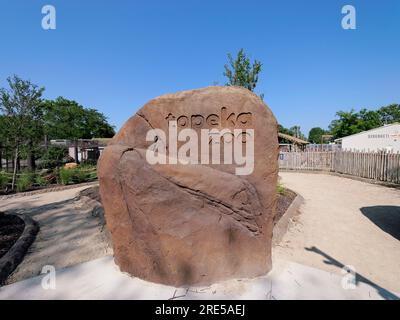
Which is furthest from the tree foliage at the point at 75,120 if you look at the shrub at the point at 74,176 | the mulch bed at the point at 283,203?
the mulch bed at the point at 283,203

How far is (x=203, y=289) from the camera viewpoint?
2900 mm

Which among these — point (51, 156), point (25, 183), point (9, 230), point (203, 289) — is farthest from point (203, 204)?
point (51, 156)

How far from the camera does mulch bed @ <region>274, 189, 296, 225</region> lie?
20.9 feet

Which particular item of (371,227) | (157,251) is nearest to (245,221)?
(157,251)

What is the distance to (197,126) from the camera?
3.18m

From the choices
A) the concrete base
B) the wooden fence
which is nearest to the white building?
the wooden fence

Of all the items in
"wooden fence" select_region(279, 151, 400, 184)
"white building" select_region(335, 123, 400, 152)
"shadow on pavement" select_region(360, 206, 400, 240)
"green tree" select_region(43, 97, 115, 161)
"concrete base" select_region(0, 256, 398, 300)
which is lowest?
"shadow on pavement" select_region(360, 206, 400, 240)

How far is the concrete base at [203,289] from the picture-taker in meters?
2.78

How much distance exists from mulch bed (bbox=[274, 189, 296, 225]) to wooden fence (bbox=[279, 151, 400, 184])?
6.50 m

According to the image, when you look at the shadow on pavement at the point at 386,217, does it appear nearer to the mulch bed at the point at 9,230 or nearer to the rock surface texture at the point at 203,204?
the rock surface texture at the point at 203,204

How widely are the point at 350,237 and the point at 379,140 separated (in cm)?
2551

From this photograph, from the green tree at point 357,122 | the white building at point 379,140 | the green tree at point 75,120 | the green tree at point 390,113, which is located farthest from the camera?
the green tree at point 390,113

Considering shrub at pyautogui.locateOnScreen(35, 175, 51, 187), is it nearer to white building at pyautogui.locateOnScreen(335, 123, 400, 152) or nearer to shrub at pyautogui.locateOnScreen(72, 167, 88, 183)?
shrub at pyautogui.locateOnScreen(72, 167, 88, 183)

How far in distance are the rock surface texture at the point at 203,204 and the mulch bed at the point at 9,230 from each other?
117 inches
